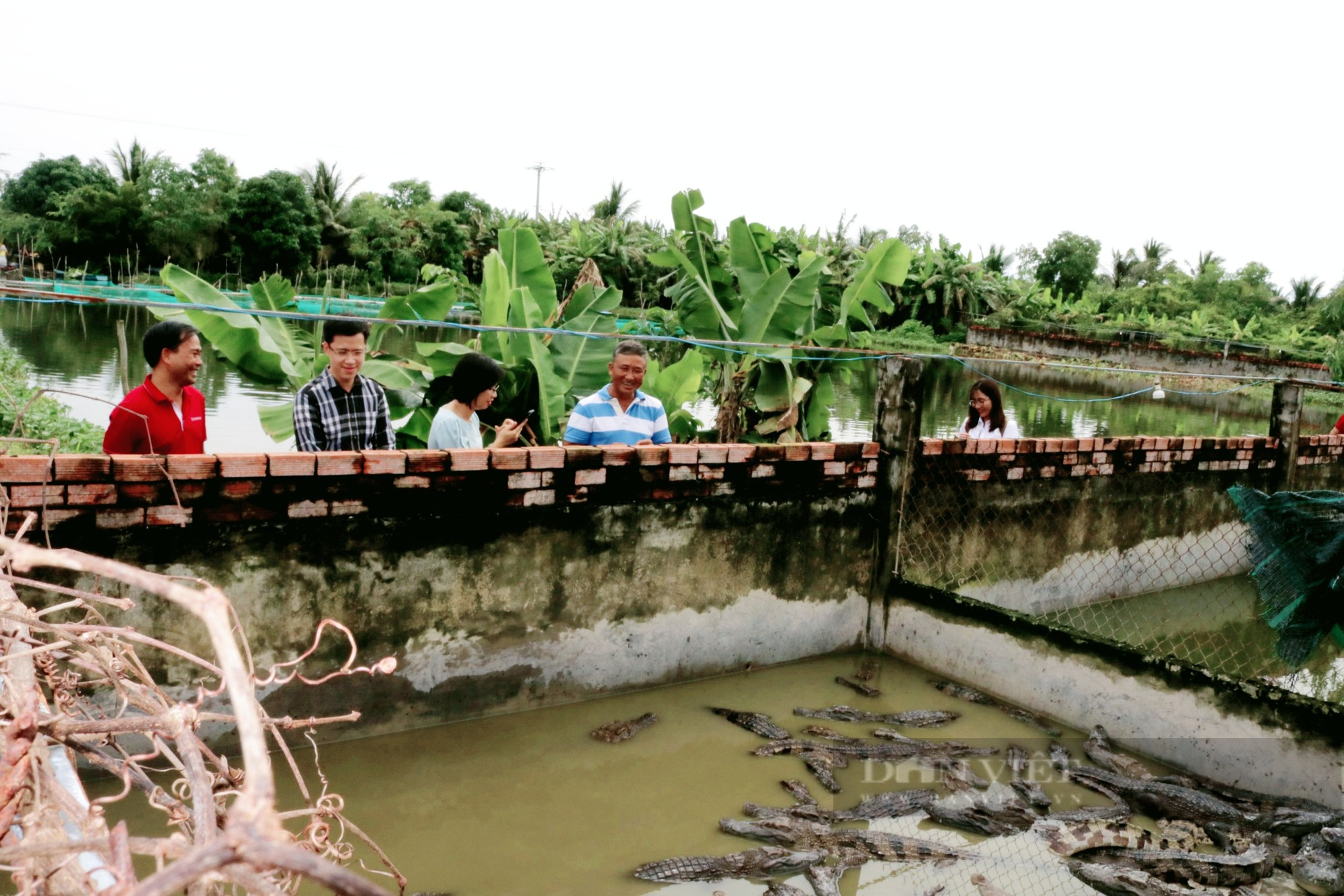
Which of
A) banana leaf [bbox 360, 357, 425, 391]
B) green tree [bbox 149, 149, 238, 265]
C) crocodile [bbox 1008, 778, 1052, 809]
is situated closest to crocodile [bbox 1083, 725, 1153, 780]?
crocodile [bbox 1008, 778, 1052, 809]

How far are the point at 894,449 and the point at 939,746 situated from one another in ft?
5.71

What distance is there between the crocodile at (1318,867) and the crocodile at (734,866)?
1849 millimetres

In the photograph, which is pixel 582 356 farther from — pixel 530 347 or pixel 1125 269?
pixel 1125 269

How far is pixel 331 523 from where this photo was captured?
3777mm

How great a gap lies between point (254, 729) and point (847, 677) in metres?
4.72

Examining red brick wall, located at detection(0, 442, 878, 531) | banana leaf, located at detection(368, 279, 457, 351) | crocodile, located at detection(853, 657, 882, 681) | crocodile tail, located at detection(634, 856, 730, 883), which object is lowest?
crocodile tail, located at detection(634, 856, 730, 883)

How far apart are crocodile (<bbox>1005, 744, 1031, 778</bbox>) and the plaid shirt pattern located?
3.31 m

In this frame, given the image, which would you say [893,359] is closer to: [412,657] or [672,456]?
[672,456]

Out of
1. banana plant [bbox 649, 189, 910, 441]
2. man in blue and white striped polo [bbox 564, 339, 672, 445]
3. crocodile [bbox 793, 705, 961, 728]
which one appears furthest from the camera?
banana plant [bbox 649, 189, 910, 441]

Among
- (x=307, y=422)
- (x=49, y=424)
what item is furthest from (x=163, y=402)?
(x=49, y=424)

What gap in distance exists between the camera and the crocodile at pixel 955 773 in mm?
4031

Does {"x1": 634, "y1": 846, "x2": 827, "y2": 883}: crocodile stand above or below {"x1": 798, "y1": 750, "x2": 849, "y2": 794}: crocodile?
below

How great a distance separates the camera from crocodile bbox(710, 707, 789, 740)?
4.34m

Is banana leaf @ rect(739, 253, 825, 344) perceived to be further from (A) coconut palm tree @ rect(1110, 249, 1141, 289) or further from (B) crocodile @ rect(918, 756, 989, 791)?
(A) coconut palm tree @ rect(1110, 249, 1141, 289)
